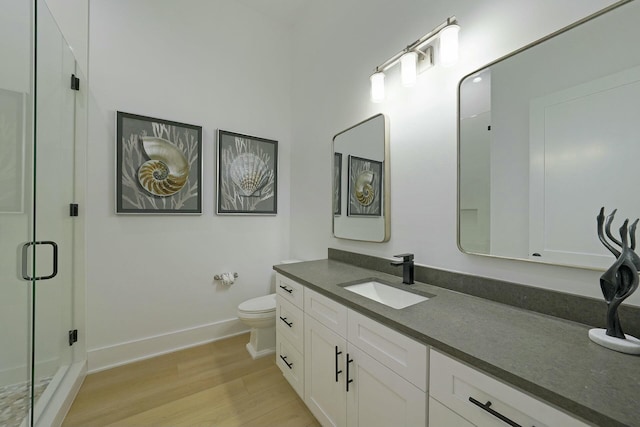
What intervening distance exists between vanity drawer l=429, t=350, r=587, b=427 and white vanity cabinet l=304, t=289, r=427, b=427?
0.06 m

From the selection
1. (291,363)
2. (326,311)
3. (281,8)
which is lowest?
(291,363)

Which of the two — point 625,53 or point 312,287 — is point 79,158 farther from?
point 625,53

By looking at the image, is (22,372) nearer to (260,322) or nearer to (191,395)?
(191,395)

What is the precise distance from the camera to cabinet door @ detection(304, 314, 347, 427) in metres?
1.24

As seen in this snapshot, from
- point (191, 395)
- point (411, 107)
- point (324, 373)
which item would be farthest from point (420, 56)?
point (191, 395)

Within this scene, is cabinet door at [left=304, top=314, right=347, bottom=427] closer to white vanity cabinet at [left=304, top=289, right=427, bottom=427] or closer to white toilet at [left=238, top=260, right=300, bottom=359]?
white vanity cabinet at [left=304, top=289, right=427, bottom=427]

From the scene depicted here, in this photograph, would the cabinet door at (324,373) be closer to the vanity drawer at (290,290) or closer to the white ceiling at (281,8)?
the vanity drawer at (290,290)

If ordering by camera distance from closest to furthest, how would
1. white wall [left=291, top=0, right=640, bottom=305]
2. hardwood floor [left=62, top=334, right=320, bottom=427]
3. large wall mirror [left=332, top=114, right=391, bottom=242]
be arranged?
white wall [left=291, top=0, right=640, bottom=305] → hardwood floor [left=62, top=334, right=320, bottom=427] → large wall mirror [left=332, top=114, right=391, bottom=242]

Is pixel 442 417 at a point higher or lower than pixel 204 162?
lower

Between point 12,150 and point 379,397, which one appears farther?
point 12,150

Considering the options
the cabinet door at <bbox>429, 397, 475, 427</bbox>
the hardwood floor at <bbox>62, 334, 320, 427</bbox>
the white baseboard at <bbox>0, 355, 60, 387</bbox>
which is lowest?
the hardwood floor at <bbox>62, 334, 320, 427</bbox>

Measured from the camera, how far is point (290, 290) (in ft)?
5.55

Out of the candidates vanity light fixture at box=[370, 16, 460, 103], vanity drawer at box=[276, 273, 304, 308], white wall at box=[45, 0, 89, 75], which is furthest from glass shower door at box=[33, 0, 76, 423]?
vanity light fixture at box=[370, 16, 460, 103]

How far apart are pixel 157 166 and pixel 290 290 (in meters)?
1.58
